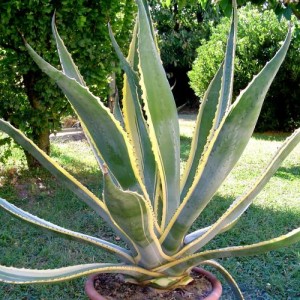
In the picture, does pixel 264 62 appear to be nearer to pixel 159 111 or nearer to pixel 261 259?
pixel 261 259

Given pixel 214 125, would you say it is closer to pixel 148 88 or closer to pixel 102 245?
pixel 148 88

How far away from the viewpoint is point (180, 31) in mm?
16359

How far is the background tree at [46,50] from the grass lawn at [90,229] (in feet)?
2.14

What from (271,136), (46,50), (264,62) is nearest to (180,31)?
(264,62)

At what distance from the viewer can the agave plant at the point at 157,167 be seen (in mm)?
1426

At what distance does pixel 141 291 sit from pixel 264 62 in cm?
890

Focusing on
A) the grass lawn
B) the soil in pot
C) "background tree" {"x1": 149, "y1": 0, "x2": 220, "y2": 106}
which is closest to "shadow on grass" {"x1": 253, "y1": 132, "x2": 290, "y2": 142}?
the grass lawn

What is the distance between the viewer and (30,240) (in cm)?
344

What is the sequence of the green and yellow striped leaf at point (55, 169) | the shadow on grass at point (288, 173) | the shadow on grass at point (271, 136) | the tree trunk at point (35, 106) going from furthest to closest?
the shadow on grass at point (271, 136) < the shadow on grass at point (288, 173) < the tree trunk at point (35, 106) < the green and yellow striped leaf at point (55, 169)

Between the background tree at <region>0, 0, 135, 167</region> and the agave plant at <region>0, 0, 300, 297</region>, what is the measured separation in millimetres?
2711

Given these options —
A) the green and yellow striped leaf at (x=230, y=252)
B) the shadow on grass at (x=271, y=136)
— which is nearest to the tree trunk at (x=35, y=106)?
the green and yellow striped leaf at (x=230, y=252)

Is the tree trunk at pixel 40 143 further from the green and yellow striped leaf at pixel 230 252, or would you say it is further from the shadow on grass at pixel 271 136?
the shadow on grass at pixel 271 136

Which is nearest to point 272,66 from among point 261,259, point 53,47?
point 261,259

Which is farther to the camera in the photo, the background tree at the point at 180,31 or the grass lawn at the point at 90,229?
the background tree at the point at 180,31
